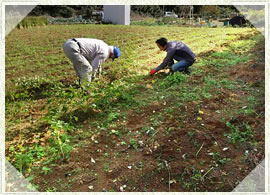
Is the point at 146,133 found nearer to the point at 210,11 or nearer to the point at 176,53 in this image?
the point at 176,53

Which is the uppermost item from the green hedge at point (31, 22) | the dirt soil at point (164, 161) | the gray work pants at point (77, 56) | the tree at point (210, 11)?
the tree at point (210, 11)

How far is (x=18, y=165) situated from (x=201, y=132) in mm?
2088

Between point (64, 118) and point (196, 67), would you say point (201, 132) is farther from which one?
point (196, 67)

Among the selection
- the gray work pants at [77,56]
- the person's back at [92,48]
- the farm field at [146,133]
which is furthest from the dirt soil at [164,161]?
the person's back at [92,48]

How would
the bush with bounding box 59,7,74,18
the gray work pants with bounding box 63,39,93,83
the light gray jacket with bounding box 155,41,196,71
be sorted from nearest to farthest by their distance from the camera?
the gray work pants with bounding box 63,39,93,83, the light gray jacket with bounding box 155,41,196,71, the bush with bounding box 59,7,74,18

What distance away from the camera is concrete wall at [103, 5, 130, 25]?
14.8m

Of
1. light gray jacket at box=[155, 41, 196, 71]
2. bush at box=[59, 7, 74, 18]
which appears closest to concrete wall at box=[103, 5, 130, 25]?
bush at box=[59, 7, 74, 18]

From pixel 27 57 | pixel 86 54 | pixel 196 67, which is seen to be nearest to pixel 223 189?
pixel 86 54

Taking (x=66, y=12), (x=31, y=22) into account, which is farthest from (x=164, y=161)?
(x=66, y=12)

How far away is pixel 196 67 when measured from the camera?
525 centimetres

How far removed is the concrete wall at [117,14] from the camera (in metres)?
14.8

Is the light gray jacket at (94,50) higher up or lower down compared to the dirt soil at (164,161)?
higher up

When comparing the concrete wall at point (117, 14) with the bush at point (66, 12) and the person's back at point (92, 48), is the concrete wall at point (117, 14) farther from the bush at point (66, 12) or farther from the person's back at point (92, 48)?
the person's back at point (92, 48)

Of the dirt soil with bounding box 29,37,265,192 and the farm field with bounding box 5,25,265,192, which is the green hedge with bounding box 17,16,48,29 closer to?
the farm field with bounding box 5,25,265,192
